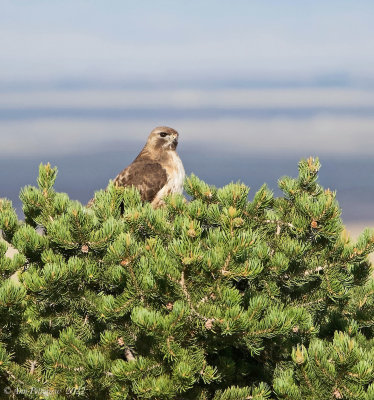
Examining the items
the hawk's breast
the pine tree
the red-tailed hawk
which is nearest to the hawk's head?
the red-tailed hawk

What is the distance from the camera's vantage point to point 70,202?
8.15 metres

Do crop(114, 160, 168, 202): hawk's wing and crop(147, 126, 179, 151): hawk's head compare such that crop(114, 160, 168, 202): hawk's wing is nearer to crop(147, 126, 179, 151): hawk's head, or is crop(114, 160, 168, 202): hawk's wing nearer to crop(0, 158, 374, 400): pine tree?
crop(147, 126, 179, 151): hawk's head

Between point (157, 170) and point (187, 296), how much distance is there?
7.51m

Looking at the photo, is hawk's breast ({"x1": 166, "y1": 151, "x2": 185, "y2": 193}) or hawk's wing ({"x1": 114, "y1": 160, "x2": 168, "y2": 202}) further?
hawk's breast ({"x1": 166, "y1": 151, "x2": 185, "y2": 193})

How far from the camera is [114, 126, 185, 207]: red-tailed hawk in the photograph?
43.9ft

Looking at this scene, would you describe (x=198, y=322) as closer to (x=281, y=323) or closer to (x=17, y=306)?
(x=281, y=323)

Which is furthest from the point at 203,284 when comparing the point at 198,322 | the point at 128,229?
the point at 128,229

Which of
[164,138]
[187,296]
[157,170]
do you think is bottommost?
[187,296]

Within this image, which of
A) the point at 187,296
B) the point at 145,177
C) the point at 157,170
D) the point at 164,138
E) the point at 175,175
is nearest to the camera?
the point at 187,296

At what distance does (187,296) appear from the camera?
6547 mm

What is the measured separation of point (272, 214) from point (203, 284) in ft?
5.41

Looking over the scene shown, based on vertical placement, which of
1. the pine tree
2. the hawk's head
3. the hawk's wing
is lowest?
the pine tree

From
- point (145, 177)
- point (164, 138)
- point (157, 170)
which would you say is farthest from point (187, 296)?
point (164, 138)

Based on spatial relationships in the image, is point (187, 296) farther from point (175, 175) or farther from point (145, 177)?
point (175, 175)
